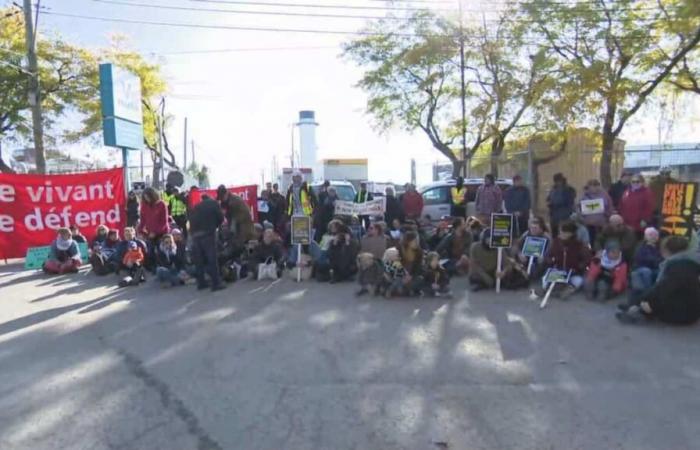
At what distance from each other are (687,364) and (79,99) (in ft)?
94.5

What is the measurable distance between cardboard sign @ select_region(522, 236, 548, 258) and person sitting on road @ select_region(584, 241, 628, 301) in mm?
898

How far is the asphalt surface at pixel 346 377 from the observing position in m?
3.88

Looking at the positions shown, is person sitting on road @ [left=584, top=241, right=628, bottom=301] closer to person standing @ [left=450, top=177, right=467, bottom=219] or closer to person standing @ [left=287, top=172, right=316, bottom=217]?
person standing @ [left=450, top=177, right=467, bottom=219]

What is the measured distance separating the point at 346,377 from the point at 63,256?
8.72m

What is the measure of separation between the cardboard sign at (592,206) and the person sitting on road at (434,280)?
347 centimetres

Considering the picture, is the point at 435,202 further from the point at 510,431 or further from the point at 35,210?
the point at 510,431

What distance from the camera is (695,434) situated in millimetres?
3789

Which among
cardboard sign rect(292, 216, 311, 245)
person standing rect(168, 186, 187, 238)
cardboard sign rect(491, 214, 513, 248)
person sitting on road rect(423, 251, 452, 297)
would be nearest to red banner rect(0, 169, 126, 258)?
person standing rect(168, 186, 187, 238)

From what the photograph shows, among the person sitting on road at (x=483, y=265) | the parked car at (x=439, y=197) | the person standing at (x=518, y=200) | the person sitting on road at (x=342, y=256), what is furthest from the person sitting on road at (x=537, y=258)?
the parked car at (x=439, y=197)

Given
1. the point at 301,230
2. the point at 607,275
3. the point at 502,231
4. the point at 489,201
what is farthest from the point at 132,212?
the point at 607,275

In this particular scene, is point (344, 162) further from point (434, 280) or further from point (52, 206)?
point (434, 280)

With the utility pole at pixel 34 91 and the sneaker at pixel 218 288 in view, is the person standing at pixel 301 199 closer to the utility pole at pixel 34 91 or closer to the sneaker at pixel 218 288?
the sneaker at pixel 218 288

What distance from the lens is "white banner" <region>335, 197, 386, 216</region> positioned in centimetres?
1200

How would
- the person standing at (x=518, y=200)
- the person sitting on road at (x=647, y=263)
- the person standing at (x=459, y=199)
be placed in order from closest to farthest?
the person sitting on road at (x=647, y=263)
the person standing at (x=518, y=200)
the person standing at (x=459, y=199)
